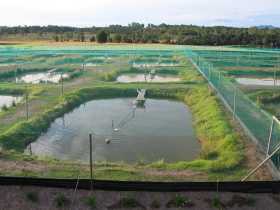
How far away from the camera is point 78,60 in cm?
2609

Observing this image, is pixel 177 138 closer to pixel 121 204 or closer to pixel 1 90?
pixel 121 204

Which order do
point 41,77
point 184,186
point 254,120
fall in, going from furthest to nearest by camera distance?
point 41,77, point 254,120, point 184,186

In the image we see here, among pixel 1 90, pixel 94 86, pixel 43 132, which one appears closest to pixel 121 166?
pixel 43 132

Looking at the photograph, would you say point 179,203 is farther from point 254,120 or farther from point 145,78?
point 145,78

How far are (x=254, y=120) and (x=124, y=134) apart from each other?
3421 millimetres

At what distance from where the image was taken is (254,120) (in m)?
7.99

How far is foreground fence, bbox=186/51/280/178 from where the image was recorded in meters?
6.41

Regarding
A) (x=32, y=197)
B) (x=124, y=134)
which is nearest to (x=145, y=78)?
(x=124, y=134)

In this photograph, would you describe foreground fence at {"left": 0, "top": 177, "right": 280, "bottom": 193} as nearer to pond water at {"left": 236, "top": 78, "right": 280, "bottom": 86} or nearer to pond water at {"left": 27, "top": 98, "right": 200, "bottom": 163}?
pond water at {"left": 27, "top": 98, "right": 200, "bottom": 163}

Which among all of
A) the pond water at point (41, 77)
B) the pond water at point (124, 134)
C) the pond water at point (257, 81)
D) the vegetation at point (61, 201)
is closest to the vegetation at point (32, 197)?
the vegetation at point (61, 201)

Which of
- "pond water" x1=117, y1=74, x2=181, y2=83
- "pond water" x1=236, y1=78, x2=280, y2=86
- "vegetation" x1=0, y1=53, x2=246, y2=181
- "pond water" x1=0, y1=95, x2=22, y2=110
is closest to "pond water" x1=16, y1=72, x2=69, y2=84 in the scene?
"vegetation" x1=0, y1=53, x2=246, y2=181

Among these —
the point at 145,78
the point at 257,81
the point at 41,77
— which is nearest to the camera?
the point at 257,81

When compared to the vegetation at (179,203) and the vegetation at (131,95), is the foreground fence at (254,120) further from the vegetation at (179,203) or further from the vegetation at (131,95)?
the vegetation at (179,203)

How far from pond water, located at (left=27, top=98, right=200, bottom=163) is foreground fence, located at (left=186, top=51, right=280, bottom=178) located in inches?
47.7
